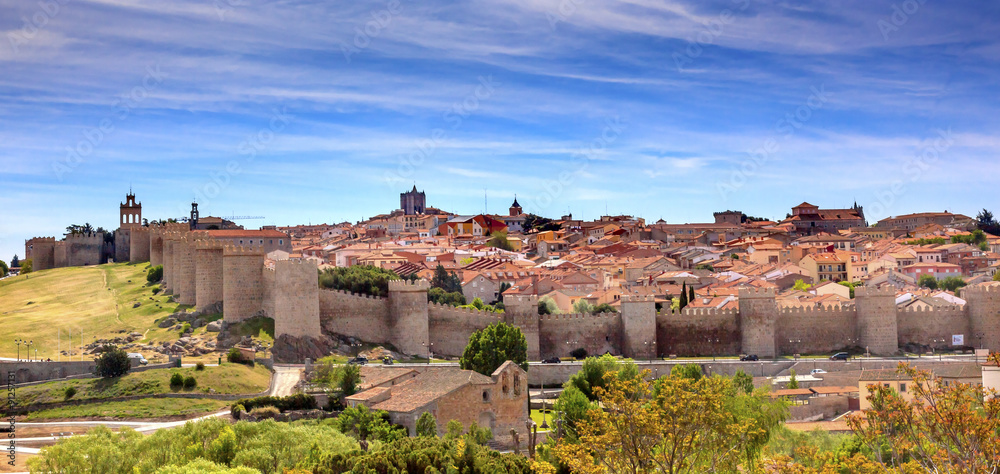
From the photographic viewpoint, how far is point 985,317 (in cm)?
4584

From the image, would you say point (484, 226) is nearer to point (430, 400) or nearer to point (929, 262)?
point (929, 262)

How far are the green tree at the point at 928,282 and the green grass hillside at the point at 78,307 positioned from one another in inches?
1777

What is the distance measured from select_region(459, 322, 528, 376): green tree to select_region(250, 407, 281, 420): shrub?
7913 millimetres

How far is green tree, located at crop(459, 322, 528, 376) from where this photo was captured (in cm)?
3856

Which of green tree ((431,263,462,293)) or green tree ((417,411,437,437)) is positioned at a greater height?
green tree ((431,263,462,293))

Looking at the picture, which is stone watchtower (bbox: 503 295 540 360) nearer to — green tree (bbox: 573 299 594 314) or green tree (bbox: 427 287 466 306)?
green tree (bbox: 427 287 466 306)

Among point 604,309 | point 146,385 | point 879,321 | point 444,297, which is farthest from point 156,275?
point 879,321

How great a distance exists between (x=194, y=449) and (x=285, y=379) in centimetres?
1141

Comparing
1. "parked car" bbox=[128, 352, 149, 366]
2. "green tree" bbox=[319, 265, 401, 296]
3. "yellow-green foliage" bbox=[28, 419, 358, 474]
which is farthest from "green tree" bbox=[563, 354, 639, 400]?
"parked car" bbox=[128, 352, 149, 366]

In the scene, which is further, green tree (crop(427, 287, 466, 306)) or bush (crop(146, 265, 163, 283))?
bush (crop(146, 265, 163, 283))

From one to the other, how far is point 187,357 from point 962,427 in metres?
31.6

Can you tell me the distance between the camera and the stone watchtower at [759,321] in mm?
44938

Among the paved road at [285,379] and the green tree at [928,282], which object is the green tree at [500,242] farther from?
the paved road at [285,379]

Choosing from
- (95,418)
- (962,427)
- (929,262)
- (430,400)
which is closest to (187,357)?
(95,418)
